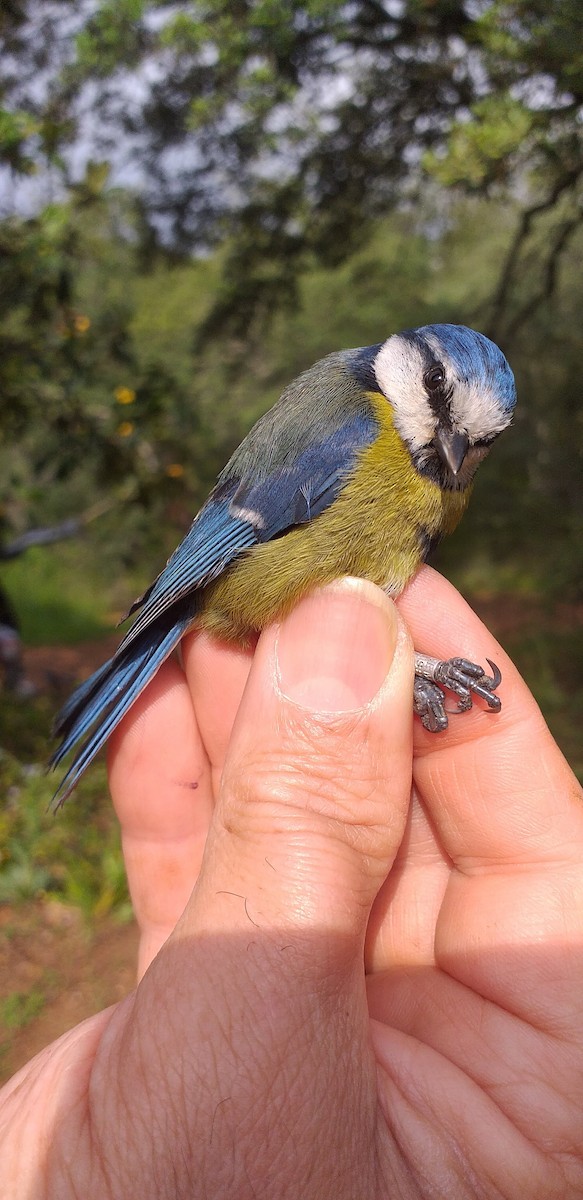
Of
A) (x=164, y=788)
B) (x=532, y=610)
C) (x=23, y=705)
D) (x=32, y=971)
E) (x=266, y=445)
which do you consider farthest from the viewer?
(x=532, y=610)

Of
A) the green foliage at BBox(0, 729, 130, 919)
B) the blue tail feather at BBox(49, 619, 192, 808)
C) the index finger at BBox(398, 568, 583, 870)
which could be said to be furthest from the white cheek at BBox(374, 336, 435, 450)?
the green foliage at BBox(0, 729, 130, 919)

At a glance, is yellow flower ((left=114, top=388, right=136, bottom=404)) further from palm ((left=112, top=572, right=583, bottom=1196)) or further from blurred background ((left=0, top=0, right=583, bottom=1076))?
palm ((left=112, top=572, right=583, bottom=1196))

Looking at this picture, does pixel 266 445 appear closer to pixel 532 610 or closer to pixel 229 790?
pixel 229 790

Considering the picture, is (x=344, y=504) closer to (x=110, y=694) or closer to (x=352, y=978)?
(x=110, y=694)

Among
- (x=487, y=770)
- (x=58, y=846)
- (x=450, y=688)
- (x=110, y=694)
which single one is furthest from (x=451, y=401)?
Answer: (x=58, y=846)

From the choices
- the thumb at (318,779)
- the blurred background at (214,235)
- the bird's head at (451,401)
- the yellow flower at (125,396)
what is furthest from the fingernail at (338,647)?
the yellow flower at (125,396)

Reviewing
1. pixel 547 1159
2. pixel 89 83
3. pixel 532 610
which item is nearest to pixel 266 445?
pixel 547 1159
